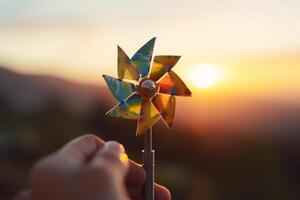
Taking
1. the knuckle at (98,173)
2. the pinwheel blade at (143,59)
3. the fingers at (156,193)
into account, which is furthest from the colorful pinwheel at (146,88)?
the knuckle at (98,173)

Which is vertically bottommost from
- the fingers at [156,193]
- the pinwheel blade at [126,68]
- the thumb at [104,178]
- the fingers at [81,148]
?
the fingers at [156,193]

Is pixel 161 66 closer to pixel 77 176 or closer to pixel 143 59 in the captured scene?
pixel 143 59

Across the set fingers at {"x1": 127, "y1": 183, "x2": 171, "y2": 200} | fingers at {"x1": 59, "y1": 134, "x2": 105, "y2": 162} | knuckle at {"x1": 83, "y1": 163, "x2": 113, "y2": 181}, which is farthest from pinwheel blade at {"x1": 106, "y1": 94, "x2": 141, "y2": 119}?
knuckle at {"x1": 83, "y1": 163, "x2": 113, "y2": 181}

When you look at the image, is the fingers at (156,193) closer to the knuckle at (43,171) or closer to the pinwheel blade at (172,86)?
the pinwheel blade at (172,86)

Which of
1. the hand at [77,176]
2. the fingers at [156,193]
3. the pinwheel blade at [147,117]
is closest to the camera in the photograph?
the hand at [77,176]

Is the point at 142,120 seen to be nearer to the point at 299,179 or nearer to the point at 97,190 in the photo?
the point at 97,190
